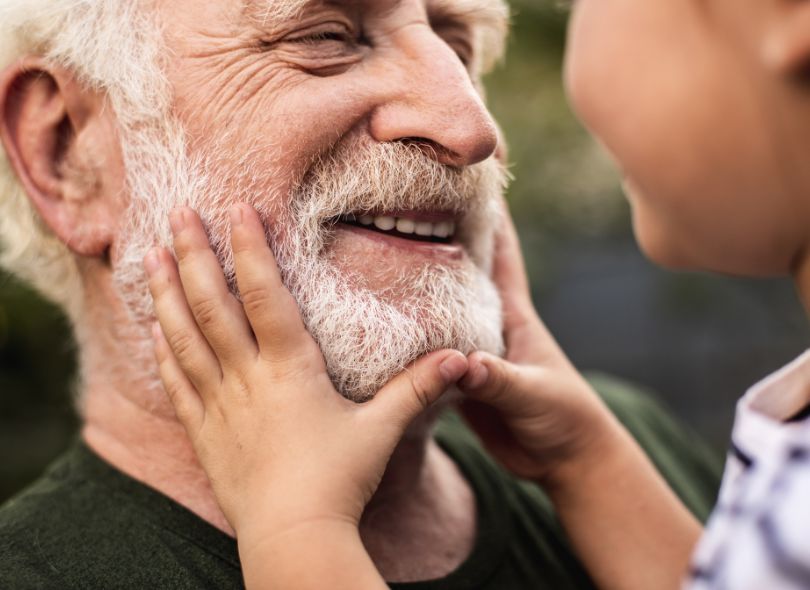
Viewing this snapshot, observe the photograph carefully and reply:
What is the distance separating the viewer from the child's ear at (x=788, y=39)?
4.15ft

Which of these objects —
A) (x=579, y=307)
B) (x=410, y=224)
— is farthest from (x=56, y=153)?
(x=579, y=307)

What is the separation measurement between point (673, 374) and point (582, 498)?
18.9ft

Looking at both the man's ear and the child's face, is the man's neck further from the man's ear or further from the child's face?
the child's face

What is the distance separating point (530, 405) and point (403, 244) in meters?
0.51

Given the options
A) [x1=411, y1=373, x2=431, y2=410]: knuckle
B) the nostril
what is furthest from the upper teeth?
[x1=411, y1=373, x2=431, y2=410]: knuckle

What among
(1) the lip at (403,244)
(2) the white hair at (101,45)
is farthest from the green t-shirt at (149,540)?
(2) the white hair at (101,45)

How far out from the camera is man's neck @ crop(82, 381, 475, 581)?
203 cm

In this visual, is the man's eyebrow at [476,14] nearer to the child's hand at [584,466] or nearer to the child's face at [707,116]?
the child's face at [707,116]

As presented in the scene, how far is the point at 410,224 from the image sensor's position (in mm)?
2025

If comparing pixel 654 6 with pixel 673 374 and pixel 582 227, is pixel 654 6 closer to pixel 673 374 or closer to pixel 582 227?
pixel 582 227

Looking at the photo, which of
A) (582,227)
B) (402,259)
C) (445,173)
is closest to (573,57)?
(445,173)

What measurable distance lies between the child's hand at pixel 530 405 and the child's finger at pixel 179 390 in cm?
59

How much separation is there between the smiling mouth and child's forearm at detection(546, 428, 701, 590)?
2.37 feet

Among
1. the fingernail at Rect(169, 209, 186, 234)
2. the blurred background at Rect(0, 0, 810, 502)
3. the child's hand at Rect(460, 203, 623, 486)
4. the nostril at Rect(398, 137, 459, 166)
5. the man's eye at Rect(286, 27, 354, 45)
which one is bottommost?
the blurred background at Rect(0, 0, 810, 502)
